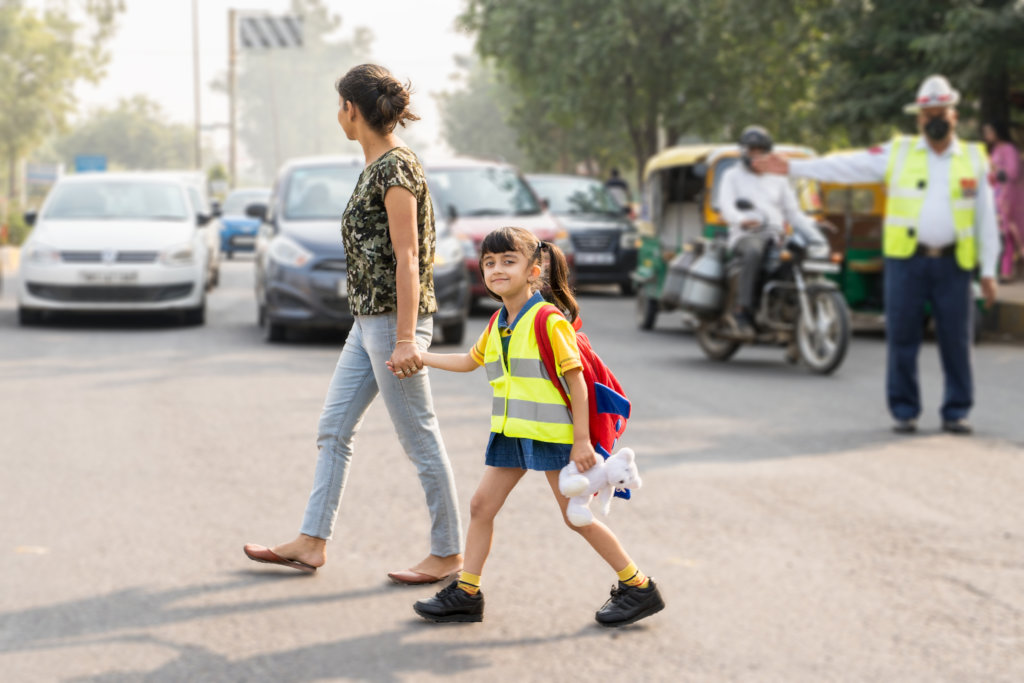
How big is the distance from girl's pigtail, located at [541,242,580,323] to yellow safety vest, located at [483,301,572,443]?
1 centimetres

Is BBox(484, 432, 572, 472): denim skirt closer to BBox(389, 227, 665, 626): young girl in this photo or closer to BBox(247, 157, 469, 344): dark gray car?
BBox(389, 227, 665, 626): young girl

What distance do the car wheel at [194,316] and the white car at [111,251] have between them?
0.70 meters

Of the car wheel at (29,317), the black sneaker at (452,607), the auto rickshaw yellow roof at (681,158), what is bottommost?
the car wheel at (29,317)

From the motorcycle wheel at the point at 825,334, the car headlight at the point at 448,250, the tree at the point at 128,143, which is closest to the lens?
the car headlight at the point at 448,250

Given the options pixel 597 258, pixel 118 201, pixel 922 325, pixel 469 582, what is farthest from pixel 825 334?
pixel 469 582

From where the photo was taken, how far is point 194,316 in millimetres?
17297

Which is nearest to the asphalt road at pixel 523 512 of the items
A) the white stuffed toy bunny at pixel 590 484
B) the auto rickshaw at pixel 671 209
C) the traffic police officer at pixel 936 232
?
the auto rickshaw at pixel 671 209

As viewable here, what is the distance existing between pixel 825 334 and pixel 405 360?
12374 mm

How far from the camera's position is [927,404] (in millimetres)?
12102

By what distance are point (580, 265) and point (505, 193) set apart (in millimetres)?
19819

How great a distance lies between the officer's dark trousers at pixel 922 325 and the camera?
797 cm

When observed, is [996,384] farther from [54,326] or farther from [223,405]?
[54,326]

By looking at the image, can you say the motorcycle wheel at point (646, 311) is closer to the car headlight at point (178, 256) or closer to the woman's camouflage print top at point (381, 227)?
the car headlight at point (178, 256)

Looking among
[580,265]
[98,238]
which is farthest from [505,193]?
[580,265]
